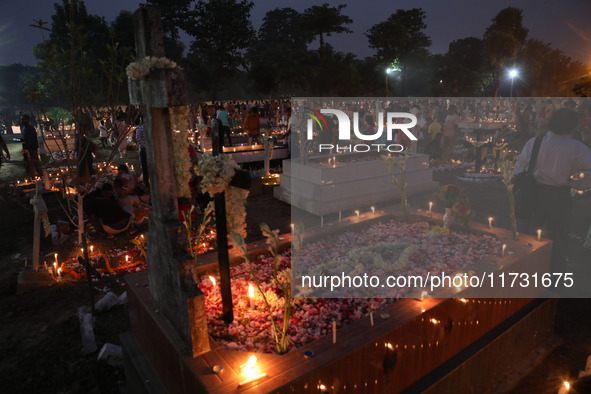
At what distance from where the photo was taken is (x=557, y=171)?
5.88 meters

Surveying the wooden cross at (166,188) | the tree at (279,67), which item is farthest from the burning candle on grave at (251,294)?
the tree at (279,67)

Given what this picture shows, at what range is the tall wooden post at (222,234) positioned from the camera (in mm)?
3604

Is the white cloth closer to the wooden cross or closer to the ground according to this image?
the ground

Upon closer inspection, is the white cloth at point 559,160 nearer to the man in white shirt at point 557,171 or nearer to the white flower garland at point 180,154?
the man in white shirt at point 557,171

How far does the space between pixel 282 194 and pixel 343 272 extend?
22.1 feet

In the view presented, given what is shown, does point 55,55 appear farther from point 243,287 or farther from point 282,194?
point 282,194

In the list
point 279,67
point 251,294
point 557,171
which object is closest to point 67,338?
point 251,294

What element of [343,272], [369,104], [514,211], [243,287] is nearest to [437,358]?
[343,272]

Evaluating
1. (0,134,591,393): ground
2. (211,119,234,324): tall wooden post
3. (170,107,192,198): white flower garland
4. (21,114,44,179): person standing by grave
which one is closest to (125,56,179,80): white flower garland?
(211,119,234,324): tall wooden post

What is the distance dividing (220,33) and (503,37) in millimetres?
39542

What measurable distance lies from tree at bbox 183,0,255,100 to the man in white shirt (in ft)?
131

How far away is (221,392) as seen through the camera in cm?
287

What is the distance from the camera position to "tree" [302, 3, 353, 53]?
4244 cm

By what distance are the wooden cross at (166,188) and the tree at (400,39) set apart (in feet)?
176
